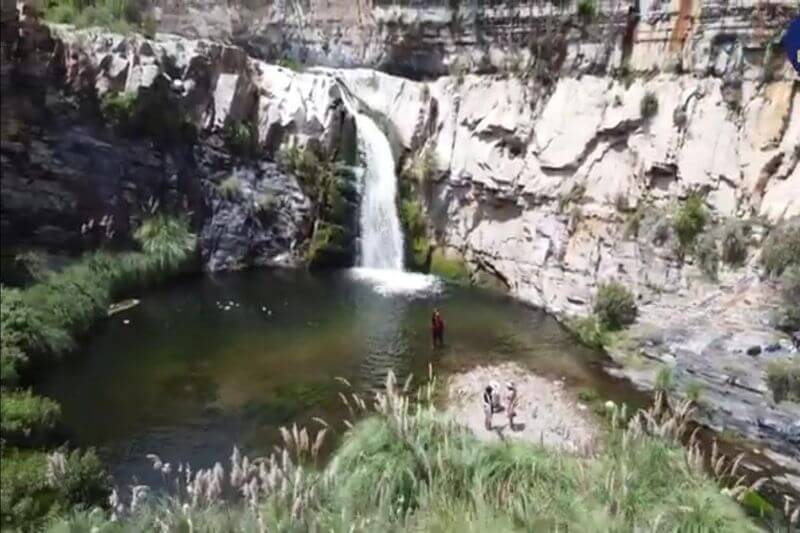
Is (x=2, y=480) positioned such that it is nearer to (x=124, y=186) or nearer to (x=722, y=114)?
(x=124, y=186)

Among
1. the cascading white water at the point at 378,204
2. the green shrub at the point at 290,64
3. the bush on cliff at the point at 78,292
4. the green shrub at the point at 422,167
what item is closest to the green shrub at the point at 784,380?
the bush on cliff at the point at 78,292

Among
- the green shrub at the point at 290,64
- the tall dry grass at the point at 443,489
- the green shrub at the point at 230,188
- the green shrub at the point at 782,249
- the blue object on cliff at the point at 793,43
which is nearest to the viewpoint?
the tall dry grass at the point at 443,489

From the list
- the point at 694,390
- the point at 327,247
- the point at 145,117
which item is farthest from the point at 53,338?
the point at 694,390

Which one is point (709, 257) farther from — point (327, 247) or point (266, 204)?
point (266, 204)

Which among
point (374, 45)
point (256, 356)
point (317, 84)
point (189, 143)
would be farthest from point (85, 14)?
point (256, 356)

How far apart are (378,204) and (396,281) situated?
9.21 feet

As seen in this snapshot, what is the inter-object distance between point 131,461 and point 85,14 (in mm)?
13252

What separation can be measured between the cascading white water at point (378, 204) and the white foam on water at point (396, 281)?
0.42m

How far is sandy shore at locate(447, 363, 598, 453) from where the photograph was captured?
9.70 metres

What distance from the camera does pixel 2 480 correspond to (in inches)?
317

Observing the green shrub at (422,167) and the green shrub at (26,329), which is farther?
the green shrub at (422,167)

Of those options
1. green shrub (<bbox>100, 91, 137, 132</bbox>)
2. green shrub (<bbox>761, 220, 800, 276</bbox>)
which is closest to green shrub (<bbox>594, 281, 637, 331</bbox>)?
green shrub (<bbox>761, 220, 800, 276</bbox>)

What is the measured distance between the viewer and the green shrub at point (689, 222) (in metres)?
15.9

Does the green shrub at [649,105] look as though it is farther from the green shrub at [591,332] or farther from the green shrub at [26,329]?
the green shrub at [26,329]
